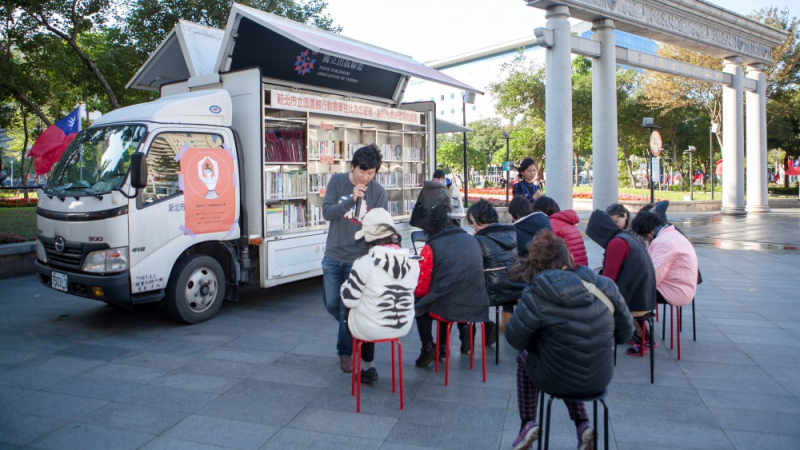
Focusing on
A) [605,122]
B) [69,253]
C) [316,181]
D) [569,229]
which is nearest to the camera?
[569,229]

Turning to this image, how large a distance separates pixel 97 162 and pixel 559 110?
9.97 metres

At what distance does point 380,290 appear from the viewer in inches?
154

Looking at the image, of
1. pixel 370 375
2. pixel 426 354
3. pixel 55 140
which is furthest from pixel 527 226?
pixel 55 140

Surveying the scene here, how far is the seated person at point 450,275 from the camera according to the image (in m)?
4.47

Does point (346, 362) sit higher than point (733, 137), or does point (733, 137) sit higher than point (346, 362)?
point (733, 137)

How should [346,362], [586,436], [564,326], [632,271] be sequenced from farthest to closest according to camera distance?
[346,362], [632,271], [586,436], [564,326]

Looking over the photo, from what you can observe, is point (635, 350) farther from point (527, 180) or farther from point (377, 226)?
point (377, 226)

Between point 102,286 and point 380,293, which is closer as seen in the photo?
point 380,293

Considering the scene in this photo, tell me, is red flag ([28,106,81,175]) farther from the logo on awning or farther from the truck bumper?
the truck bumper

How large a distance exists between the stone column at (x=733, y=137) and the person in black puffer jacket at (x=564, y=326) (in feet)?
74.8

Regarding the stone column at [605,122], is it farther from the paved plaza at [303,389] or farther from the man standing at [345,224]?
the man standing at [345,224]

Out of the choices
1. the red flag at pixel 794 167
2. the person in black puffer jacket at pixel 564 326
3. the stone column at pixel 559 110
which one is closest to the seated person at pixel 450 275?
the person in black puffer jacket at pixel 564 326

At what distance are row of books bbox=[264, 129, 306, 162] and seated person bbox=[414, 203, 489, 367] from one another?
3795 mm

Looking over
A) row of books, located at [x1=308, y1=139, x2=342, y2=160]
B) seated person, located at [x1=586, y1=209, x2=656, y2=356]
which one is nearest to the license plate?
row of books, located at [x1=308, y1=139, x2=342, y2=160]
